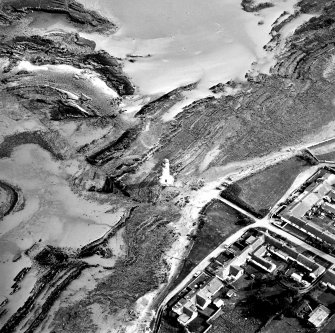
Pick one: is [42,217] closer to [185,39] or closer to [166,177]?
[166,177]

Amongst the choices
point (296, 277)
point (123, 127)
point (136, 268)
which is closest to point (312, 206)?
point (296, 277)

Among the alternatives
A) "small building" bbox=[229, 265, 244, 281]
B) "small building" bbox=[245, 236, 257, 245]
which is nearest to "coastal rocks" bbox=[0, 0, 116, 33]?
"small building" bbox=[245, 236, 257, 245]

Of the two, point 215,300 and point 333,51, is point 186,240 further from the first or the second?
point 333,51

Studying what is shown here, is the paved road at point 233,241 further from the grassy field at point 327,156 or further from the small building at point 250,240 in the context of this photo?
the grassy field at point 327,156

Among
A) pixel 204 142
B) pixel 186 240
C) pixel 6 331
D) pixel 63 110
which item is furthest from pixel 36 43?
pixel 6 331

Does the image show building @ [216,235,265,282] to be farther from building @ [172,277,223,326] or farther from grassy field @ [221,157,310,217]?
grassy field @ [221,157,310,217]

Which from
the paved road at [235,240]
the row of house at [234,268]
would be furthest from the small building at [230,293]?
the paved road at [235,240]

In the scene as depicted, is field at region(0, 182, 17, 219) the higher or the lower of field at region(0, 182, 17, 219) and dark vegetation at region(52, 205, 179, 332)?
the higher
